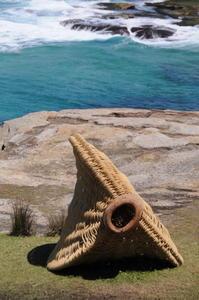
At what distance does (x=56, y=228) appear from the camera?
8273mm

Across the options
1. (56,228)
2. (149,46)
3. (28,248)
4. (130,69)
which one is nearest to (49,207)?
(56,228)

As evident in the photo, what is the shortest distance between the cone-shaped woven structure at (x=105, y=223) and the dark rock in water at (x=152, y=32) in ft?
72.7

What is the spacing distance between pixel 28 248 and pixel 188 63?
1854cm

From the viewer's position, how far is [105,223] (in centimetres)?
618

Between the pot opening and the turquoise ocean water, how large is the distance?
13.7m

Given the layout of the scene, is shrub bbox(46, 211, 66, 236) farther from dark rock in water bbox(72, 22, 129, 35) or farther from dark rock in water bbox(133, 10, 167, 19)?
dark rock in water bbox(133, 10, 167, 19)

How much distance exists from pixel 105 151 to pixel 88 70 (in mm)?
12564

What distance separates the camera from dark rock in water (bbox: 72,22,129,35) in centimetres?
2920

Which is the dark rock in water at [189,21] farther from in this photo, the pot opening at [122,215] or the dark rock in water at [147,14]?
the pot opening at [122,215]

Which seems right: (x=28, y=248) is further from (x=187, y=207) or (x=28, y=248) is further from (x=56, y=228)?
(x=187, y=207)

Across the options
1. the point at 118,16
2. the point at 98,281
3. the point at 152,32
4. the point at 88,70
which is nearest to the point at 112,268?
the point at 98,281

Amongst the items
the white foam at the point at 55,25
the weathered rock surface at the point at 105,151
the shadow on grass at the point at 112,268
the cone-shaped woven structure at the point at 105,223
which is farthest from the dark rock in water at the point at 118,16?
the shadow on grass at the point at 112,268

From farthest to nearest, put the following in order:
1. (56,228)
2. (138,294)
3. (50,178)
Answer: (50,178) → (56,228) → (138,294)

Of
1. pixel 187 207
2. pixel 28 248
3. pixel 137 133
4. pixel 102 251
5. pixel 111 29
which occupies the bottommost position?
pixel 111 29
